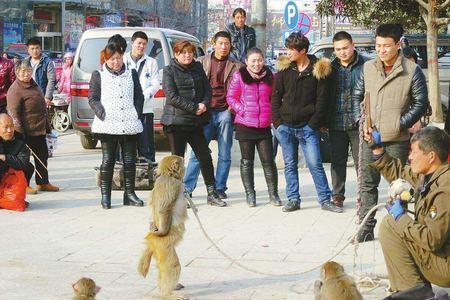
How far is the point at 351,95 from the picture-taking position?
8.62 metres

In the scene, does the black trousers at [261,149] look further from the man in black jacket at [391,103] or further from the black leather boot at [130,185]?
the man in black jacket at [391,103]

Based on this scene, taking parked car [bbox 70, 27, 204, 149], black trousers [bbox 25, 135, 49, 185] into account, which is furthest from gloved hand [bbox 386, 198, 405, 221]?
parked car [bbox 70, 27, 204, 149]

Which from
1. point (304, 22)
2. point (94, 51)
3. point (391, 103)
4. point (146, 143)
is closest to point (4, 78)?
Result: point (146, 143)

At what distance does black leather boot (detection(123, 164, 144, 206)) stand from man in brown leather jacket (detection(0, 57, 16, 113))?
2.17 m

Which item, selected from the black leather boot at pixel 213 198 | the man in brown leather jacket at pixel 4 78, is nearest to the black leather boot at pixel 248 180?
the black leather boot at pixel 213 198

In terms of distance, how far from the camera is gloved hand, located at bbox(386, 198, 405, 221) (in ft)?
16.0

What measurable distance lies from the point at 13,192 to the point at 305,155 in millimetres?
3067

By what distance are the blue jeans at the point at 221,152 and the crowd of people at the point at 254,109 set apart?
0.01 m

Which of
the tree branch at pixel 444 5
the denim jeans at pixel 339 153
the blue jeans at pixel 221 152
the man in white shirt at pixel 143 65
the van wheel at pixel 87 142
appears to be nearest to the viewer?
the denim jeans at pixel 339 153

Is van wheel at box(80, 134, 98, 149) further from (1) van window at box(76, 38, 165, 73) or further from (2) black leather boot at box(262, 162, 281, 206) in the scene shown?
(2) black leather boot at box(262, 162, 281, 206)

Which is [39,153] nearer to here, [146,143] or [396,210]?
[146,143]

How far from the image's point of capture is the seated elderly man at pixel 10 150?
8953mm

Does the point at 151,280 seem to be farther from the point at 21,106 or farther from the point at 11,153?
the point at 21,106

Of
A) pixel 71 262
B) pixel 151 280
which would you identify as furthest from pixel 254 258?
pixel 71 262
